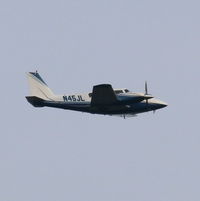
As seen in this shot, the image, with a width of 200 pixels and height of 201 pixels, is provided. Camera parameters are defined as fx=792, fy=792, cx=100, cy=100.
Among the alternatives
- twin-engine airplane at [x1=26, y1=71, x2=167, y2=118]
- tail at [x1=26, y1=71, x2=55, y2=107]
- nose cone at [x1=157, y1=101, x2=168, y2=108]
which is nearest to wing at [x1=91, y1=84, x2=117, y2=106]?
twin-engine airplane at [x1=26, y1=71, x2=167, y2=118]

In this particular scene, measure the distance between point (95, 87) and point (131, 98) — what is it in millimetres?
6166

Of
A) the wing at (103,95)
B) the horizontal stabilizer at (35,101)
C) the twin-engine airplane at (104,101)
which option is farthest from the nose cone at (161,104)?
the horizontal stabilizer at (35,101)

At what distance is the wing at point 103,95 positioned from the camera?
3954 inches

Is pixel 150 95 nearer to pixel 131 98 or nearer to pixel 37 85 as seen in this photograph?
pixel 131 98

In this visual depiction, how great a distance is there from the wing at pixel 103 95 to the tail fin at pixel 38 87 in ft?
24.3

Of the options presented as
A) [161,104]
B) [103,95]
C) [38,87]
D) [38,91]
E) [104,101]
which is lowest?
[161,104]

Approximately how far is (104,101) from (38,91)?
1131cm

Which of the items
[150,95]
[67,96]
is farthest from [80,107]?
[150,95]

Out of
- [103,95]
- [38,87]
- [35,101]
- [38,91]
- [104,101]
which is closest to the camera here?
[103,95]

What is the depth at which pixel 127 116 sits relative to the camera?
107938mm

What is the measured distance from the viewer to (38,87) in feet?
363

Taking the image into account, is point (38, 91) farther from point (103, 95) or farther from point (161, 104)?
point (161, 104)

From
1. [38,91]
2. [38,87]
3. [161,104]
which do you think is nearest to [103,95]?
[161,104]

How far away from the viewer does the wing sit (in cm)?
10044
